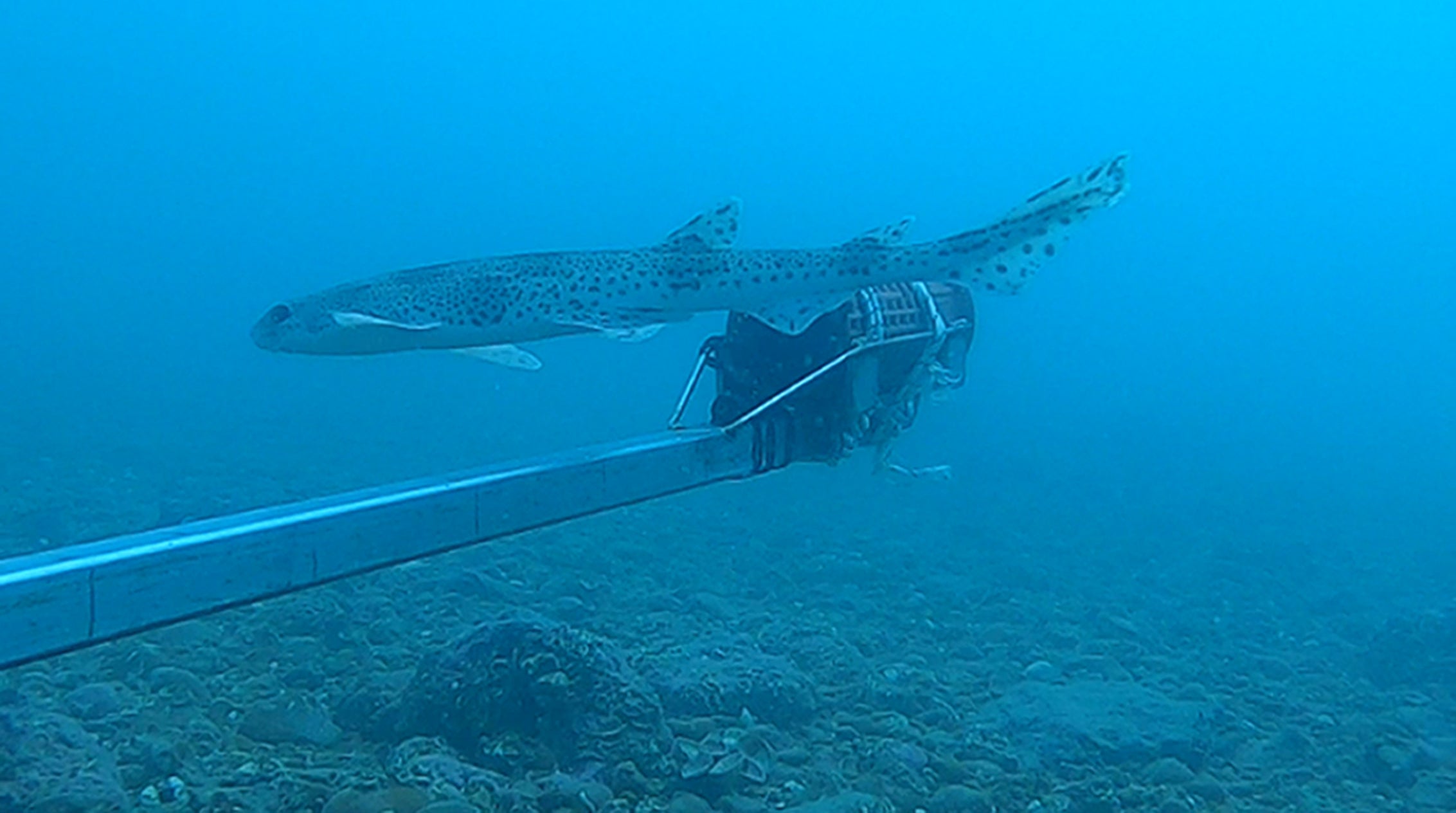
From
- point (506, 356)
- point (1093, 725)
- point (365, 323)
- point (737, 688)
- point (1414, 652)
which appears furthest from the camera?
point (1414, 652)

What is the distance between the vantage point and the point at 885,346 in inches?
210

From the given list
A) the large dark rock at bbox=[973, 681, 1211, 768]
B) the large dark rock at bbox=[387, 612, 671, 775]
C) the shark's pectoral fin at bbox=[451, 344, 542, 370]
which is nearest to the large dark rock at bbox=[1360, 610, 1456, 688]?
the large dark rock at bbox=[973, 681, 1211, 768]

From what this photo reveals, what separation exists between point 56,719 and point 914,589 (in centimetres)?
776

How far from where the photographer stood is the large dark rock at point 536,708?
544cm

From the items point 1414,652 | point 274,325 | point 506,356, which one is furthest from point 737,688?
point 1414,652

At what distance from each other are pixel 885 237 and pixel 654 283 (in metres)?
1.12

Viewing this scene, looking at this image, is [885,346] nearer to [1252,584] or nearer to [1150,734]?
[1150,734]

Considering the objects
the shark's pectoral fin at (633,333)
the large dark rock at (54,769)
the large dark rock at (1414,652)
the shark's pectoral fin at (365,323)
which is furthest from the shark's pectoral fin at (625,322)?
the large dark rock at (1414,652)

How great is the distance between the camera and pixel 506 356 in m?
5.20

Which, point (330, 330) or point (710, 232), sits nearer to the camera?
point (330, 330)

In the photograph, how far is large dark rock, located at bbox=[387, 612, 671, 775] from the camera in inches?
214

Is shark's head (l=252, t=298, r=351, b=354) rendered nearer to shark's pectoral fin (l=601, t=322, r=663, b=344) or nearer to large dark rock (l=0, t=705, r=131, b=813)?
shark's pectoral fin (l=601, t=322, r=663, b=344)

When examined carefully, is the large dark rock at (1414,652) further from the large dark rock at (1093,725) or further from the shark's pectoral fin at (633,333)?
the shark's pectoral fin at (633,333)

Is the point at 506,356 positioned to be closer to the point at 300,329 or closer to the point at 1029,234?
the point at 300,329
